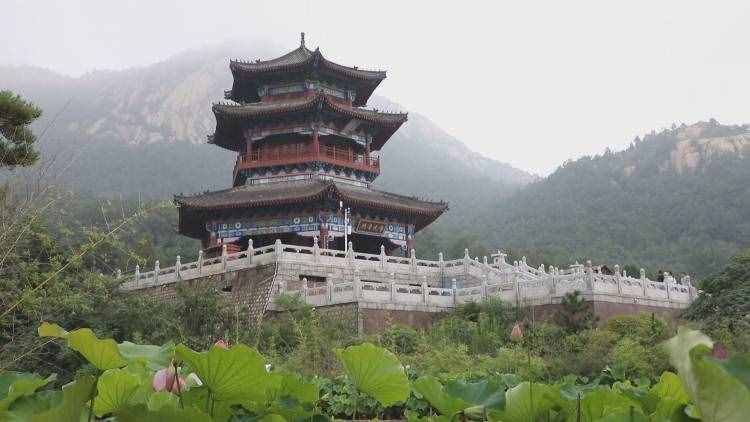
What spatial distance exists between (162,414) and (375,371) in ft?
2.19

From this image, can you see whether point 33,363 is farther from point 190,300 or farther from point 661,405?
point 661,405

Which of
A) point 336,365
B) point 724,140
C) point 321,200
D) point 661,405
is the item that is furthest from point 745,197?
point 661,405

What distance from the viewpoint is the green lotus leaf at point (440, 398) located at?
1737mm

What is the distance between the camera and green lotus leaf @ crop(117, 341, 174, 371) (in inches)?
71.9

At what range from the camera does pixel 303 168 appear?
26812mm

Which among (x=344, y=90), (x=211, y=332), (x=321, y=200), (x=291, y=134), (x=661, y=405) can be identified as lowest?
(x=661, y=405)

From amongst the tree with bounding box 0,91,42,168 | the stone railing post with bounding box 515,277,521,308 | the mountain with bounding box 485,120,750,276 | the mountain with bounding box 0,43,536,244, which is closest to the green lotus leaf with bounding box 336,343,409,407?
the tree with bounding box 0,91,42,168

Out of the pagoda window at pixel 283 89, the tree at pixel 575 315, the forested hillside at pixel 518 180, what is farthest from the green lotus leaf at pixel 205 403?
the pagoda window at pixel 283 89

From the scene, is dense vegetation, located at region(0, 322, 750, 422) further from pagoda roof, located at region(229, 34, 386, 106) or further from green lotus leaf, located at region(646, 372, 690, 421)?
pagoda roof, located at region(229, 34, 386, 106)

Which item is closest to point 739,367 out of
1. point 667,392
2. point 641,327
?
point 667,392

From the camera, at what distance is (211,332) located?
51.6 feet

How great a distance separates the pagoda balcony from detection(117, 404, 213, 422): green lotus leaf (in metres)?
25.1

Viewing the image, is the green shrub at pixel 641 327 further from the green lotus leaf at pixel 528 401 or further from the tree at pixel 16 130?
the green lotus leaf at pixel 528 401

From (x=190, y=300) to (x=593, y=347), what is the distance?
29.8ft
